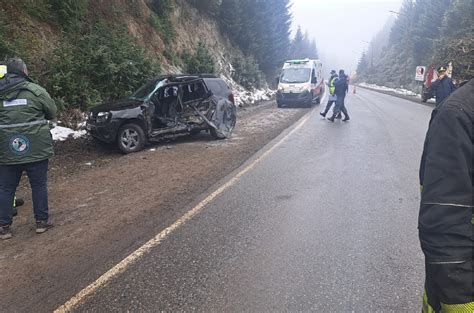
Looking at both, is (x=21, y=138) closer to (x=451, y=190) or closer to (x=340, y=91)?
(x=451, y=190)

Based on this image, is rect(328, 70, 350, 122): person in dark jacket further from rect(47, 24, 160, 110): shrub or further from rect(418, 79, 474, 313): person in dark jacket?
rect(418, 79, 474, 313): person in dark jacket

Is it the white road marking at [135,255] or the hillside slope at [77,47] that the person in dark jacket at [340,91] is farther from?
the white road marking at [135,255]

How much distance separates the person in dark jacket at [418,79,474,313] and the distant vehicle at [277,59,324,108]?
19392 millimetres

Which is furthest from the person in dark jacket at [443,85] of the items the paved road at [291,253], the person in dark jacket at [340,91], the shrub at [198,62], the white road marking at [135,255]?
the shrub at [198,62]

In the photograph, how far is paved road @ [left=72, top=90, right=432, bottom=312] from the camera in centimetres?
321

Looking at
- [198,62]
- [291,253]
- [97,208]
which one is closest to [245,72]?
[198,62]

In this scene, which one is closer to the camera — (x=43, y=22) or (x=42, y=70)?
(x=42, y=70)

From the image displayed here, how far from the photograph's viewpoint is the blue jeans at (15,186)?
4.61 meters

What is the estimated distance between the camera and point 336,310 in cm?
306

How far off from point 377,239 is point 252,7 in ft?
106

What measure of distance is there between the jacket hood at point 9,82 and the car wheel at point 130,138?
4665 millimetres

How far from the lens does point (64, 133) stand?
10.0 m

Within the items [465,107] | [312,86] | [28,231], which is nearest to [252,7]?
[312,86]

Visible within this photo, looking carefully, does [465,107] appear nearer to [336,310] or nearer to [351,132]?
[336,310]
